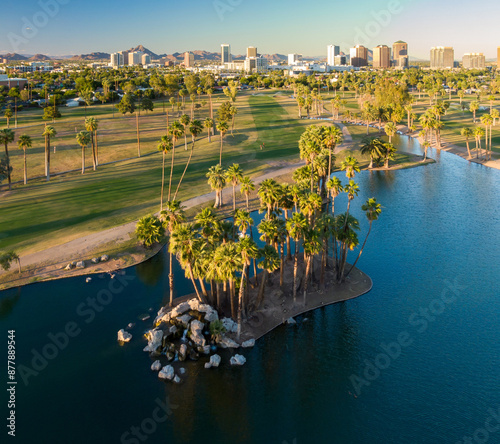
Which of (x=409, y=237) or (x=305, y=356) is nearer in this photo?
(x=305, y=356)

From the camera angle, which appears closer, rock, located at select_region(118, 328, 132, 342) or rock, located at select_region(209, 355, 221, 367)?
rock, located at select_region(209, 355, 221, 367)

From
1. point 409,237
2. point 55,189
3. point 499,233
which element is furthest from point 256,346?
point 55,189

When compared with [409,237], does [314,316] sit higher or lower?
lower

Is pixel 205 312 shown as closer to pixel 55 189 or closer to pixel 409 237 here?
pixel 409 237

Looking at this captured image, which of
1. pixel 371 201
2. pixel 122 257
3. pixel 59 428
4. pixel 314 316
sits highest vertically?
pixel 371 201
